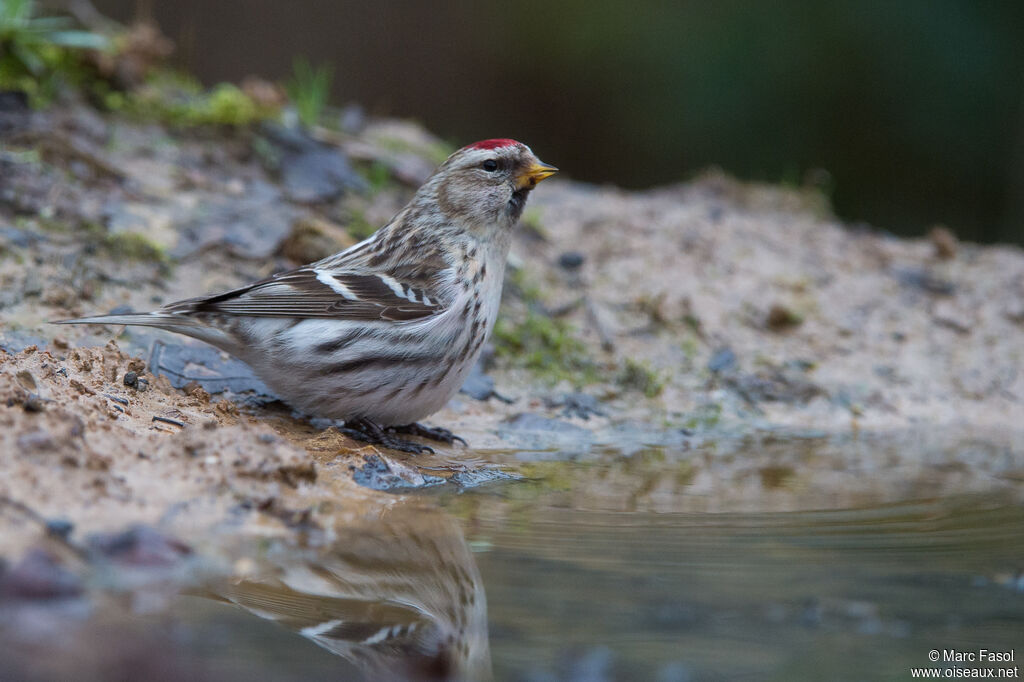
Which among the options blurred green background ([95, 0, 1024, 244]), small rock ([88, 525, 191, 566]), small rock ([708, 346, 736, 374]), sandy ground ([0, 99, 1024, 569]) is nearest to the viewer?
→ small rock ([88, 525, 191, 566])

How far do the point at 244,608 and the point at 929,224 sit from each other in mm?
9427

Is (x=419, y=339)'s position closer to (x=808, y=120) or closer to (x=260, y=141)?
(x=260, y=141)

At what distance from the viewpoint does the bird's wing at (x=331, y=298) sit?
394cm

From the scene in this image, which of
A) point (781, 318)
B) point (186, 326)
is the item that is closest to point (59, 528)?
point (186, 326)

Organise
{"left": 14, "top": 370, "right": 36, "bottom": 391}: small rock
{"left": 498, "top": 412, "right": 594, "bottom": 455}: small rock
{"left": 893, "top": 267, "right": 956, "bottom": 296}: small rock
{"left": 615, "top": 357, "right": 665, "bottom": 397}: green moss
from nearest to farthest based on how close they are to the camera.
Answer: {"left": 14, "top": 370, "right": 36, "bottom": 391}: small rock → {"left": 498, "top": 412, "right": 594, "bottom": 455}: small rock → {"left": 615, "top": 357, "right": 665, "bottom": 397}: green moss → {"left": 893, "top": 267, "right": 956, "bottom": 296}: small rock

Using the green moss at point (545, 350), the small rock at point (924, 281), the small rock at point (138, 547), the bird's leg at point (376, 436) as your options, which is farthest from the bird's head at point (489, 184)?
the small rock at point (924, 281)

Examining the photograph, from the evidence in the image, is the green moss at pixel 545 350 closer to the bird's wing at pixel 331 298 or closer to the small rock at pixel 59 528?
the bird's wing at pixel 331 298

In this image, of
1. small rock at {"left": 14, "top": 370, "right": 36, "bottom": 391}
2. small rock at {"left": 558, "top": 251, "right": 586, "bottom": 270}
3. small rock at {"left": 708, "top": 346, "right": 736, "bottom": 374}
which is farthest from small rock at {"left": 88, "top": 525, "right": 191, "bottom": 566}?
small rock at {"left": 558, "top": 251, "right": 586, "bottom": 270}

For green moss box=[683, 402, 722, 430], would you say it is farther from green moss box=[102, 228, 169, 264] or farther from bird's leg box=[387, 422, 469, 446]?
green moss box=[102, 228, 169, 264]

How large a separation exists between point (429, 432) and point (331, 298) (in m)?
0.68

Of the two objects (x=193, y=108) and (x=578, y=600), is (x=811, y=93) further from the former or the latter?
(x=578, y=600)

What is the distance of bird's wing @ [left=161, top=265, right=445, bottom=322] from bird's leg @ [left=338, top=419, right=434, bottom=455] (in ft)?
A: 1.38

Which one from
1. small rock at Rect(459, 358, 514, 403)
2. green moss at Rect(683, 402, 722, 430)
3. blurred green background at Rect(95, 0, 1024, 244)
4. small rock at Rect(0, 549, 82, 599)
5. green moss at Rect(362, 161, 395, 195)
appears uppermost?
blurred green background at Rect(95, 0, 1024, 244)

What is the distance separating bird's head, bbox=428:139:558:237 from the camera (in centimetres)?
452
